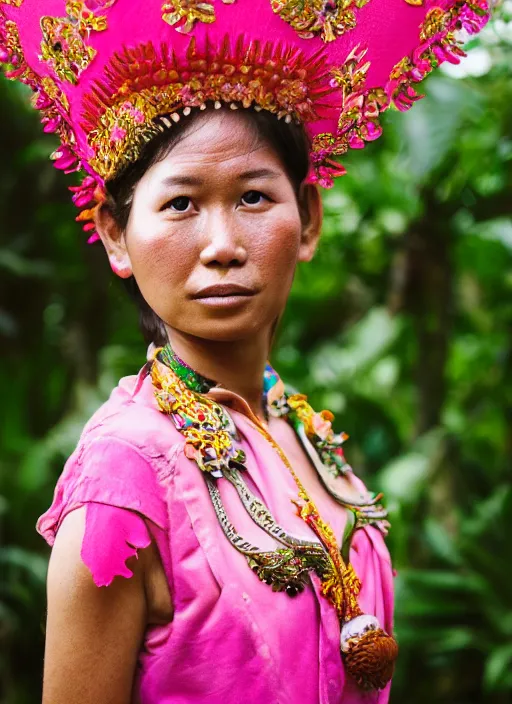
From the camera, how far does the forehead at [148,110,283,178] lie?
1.43m

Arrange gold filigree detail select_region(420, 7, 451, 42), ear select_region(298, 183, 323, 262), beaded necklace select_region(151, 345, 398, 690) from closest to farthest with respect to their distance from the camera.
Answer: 1. beaded necklace select_region(151, 345, 398, 690)
2. gold filigree detail select_region(420, 7, 451, 42)
3. ear select_region(298, 183, 323, 262)

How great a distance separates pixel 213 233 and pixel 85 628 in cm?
61

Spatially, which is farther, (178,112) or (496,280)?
(496,280)

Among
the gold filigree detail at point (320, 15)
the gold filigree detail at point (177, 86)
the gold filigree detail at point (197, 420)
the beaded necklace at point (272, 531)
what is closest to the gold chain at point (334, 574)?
the beaded necklace at point (272, 531)

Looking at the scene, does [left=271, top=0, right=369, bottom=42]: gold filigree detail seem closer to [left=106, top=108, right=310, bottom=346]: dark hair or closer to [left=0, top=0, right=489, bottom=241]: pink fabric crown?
[left=0, top=0, right=489, bottom=241]: pink fabric crown

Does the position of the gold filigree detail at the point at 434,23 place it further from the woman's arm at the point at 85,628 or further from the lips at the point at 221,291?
the woman's arm at the point at 85,628

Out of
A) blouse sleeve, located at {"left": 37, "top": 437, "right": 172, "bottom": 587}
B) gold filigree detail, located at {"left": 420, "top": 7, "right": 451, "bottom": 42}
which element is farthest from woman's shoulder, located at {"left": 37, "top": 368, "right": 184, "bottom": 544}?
gold filigree detail, located at {"left": 420, "top": 7, "right": 451, "bottom": 42}

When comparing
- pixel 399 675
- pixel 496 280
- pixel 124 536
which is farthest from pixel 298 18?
pixel 496 280

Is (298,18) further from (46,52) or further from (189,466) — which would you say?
(189,466)

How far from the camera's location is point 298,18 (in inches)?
56.4

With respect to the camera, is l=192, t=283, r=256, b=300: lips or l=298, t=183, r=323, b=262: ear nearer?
l=192, t=283, r=256, b=300: lips

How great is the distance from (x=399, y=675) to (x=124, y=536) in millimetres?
3402

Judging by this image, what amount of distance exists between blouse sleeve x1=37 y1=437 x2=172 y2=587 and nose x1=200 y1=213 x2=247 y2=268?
313 mm

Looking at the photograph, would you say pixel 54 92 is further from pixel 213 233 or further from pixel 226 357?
pixel 226 357
